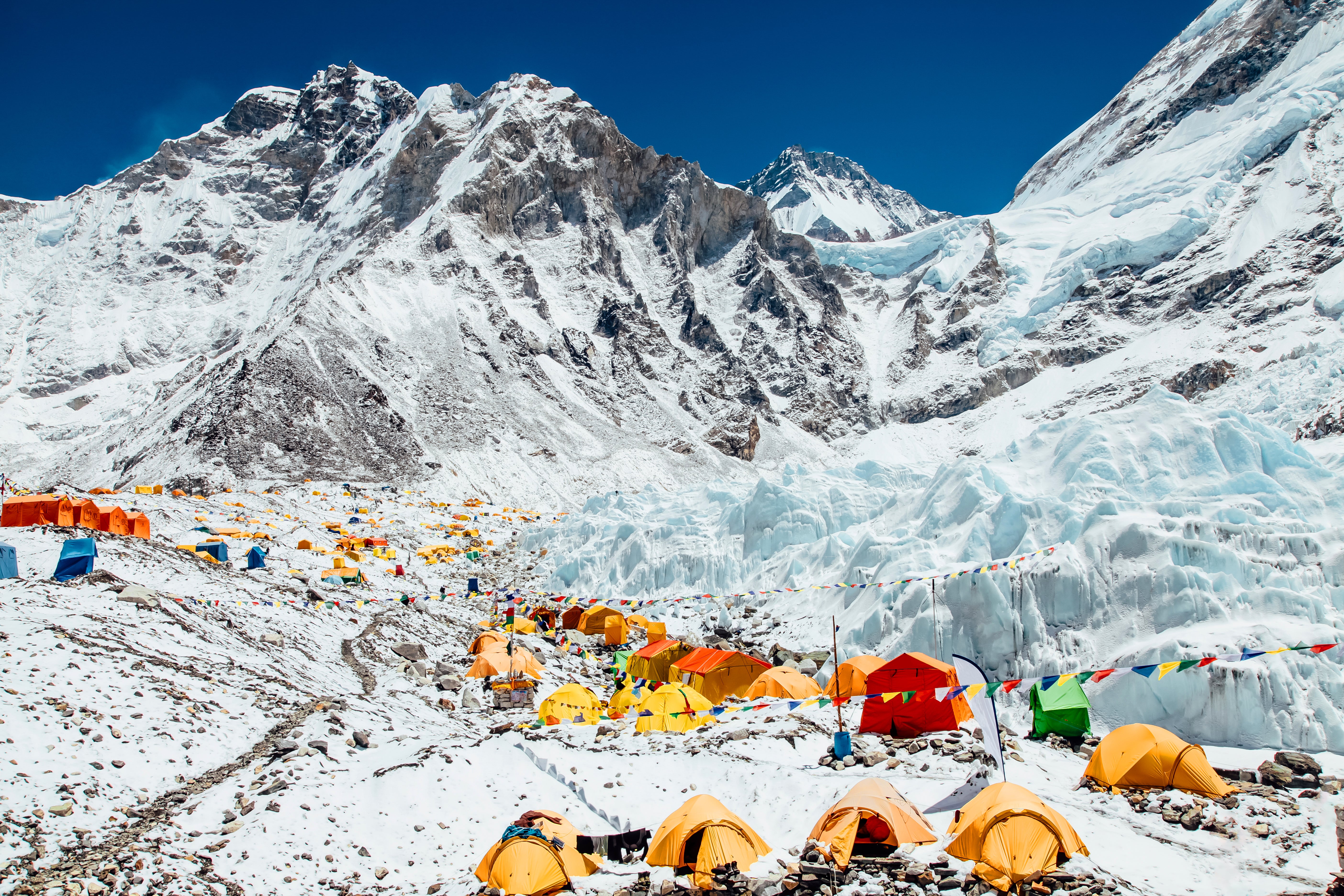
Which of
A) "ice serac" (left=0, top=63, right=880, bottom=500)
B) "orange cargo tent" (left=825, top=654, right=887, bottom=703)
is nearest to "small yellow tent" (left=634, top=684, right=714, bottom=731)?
"orange cargo tent" (left=825, top=654, right=887, bottom=703)

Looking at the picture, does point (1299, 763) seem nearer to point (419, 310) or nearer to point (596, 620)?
point (596, 620)

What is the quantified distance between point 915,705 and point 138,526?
86.4ft

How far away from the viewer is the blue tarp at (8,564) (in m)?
19.2

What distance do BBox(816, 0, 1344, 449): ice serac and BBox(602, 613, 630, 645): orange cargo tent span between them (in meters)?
81.1

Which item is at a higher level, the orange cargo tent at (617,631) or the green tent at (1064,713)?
the orange cargo tent at (617,631)

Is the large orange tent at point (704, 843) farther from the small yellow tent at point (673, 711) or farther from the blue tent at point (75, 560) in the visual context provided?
the blue tent at point (75, 560)

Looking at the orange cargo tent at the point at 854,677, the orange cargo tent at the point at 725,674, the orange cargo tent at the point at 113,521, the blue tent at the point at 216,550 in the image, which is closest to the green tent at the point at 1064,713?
the orange cargo tent at the point at 854,677

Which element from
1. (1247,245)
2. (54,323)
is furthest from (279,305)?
(1247,245)

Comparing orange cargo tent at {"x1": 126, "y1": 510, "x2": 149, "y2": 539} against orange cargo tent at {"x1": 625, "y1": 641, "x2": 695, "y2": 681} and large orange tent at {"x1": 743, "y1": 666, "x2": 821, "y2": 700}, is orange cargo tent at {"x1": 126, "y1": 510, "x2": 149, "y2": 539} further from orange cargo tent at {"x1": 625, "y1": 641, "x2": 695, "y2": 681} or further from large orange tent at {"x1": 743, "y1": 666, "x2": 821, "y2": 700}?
large orange tent at {"x1": 743, "y1": 666, "x2": 821, "y2": 700}

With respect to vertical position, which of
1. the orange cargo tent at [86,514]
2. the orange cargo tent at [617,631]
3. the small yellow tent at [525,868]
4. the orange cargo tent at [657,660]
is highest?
the orange cargo tent at [86,514]

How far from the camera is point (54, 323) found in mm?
118875

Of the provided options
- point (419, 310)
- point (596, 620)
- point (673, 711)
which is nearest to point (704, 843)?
point (673, 711)

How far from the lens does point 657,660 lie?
2477 cm

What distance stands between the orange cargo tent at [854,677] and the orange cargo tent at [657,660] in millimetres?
5638
